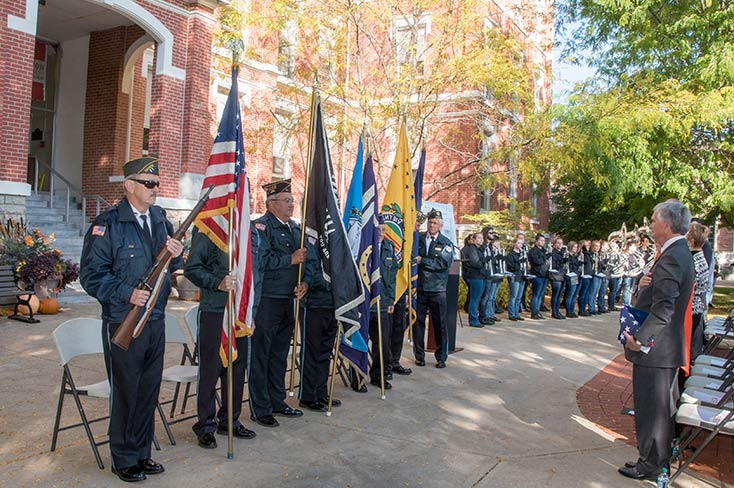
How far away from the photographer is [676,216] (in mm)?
4641

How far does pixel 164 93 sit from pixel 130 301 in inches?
469

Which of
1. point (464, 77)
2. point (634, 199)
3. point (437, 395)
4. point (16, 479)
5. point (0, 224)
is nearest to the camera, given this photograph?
point (16, 479)

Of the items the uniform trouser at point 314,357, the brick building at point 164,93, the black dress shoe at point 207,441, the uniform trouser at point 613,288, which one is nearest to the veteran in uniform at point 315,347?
the uniform trouser at point 314,357

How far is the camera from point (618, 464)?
4930 millimetres

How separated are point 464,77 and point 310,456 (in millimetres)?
11151

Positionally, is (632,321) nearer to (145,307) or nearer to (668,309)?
(668,309)

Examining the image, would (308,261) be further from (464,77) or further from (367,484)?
(464,77)

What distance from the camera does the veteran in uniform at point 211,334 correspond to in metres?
4.83

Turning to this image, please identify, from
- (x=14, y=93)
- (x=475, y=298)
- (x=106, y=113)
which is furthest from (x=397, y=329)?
A: (x=106, y=113)

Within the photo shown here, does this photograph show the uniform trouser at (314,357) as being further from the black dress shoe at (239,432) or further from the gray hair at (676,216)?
the gray hair at (676,216)

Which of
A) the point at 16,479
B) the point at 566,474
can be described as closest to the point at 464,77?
the point at 566,474

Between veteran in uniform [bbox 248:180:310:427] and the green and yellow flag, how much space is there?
6.76 feet

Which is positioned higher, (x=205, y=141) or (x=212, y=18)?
(x=212, y=18)

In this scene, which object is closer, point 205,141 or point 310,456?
point 310,456
